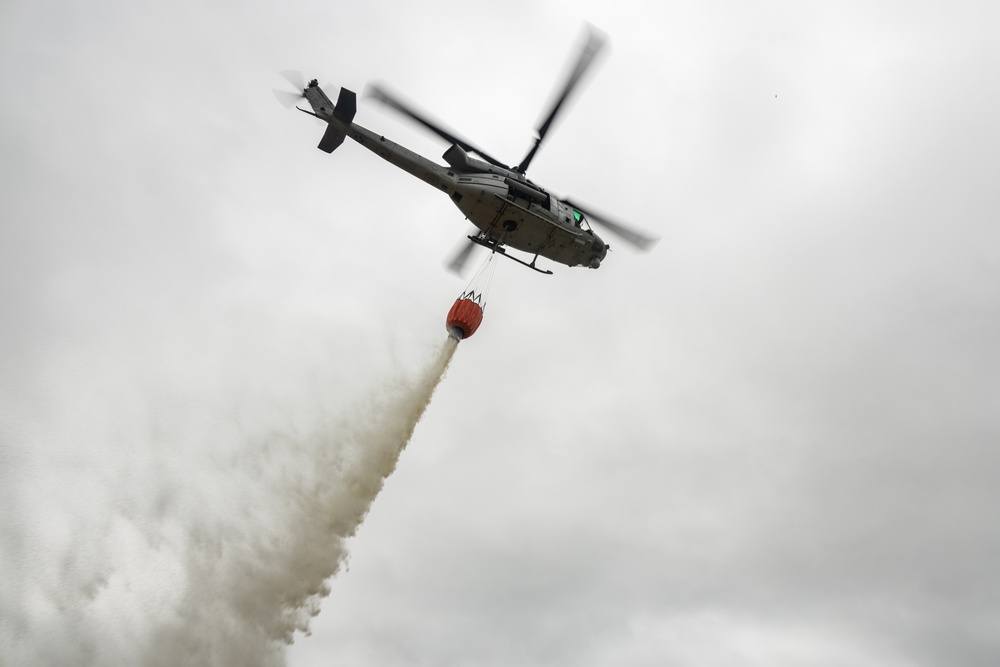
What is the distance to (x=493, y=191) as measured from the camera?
901 inches

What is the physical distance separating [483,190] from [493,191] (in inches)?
13.4

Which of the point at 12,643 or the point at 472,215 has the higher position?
the point at 472,215

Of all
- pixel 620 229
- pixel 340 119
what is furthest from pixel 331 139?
pixel 620 229

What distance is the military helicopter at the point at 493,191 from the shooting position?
73.5 feet

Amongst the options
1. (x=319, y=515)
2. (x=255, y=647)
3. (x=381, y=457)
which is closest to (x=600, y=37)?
(x=381, y=457)

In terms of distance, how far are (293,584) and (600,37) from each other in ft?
71.5

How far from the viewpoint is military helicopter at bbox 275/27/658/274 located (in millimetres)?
22406

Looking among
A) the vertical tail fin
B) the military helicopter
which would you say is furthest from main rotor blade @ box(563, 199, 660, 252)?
the vertical tail fin

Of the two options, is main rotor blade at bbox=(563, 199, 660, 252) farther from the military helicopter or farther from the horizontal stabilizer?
the horizontal stabilizer

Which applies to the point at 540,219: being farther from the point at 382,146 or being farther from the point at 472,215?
the point at 382,146

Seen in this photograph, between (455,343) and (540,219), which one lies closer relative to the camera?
(540,219)

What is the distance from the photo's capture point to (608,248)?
2653 centimetres

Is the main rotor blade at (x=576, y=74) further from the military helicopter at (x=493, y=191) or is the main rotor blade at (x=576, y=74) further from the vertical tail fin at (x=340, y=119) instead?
the vertical tail fin at (x=340, y=119)

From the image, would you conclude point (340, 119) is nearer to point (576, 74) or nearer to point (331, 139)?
point (331, 139)
